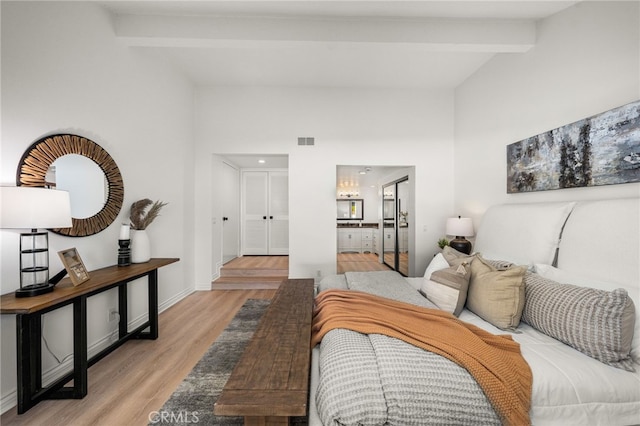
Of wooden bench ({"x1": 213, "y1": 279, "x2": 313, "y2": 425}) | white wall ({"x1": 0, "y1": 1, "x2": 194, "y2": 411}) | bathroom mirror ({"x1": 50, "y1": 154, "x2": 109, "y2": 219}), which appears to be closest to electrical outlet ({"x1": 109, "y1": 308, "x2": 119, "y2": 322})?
white wall ({"x1": 0, "y1": 1, "x2": 194, "y2": 411})

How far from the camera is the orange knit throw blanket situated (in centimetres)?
101

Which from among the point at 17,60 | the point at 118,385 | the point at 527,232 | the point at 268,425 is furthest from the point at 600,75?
the point at 118,385

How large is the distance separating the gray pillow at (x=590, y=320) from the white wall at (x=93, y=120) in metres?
3.27

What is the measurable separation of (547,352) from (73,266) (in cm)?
296

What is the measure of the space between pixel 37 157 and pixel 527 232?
3775mm

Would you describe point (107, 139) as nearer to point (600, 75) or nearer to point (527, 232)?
point (527, 232)

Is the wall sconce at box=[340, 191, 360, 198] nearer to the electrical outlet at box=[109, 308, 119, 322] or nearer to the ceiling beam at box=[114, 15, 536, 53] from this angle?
the ceiling beam at box=[114, 15, 536, 53]

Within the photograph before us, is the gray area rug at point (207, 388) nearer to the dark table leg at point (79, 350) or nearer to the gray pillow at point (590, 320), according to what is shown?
the dark table leg at point (79, 350)

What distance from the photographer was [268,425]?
922 millimetres

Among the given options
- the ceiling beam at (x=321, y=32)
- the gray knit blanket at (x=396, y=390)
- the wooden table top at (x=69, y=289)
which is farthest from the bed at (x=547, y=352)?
the ceiling beam at (x=321, y=32)

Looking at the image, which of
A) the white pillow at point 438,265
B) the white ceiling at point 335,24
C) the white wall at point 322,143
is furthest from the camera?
the white wall at point 322,143

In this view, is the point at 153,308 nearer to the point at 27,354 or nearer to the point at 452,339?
the point at 27,354

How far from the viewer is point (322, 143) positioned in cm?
372

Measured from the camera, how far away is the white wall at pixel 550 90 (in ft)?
5.49
